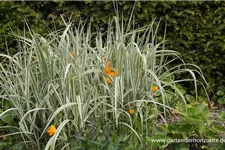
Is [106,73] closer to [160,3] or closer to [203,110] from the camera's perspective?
[203,110]

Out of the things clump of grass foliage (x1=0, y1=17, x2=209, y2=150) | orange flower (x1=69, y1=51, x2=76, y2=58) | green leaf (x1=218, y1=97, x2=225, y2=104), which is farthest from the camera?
green leaf (x1=218, y1=97, x2=225, y2=104)

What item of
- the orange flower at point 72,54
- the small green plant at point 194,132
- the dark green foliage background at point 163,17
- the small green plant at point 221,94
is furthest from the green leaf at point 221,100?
the orange flower at point 72,54

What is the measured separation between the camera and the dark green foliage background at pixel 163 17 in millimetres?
4008

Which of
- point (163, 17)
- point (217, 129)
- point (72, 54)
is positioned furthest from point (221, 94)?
point (72, 54)

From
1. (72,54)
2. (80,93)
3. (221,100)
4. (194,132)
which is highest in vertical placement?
(72,54)

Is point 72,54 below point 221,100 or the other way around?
the other way around

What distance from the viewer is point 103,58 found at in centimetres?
315

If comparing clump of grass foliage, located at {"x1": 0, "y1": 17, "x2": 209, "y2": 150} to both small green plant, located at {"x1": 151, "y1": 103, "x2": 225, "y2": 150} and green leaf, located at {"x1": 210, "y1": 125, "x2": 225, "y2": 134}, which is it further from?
green leaf, located at {"x1": 210, "y1": 125, "x2": 225, "y2": 134}

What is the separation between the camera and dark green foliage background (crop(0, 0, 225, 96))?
401 cm

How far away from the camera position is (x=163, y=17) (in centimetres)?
401

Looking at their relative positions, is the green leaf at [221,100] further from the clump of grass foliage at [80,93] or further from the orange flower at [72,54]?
the orange flower at [72,54]

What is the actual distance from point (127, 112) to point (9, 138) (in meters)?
0.98

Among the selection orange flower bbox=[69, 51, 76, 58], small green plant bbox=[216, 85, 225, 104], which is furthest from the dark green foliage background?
orange flower bbox=[69, 51, 76, 58]

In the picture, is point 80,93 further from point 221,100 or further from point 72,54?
point 221,100
